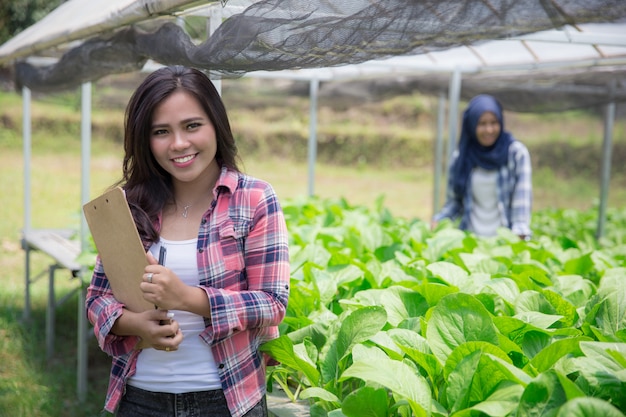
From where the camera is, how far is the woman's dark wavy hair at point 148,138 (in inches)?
73.1

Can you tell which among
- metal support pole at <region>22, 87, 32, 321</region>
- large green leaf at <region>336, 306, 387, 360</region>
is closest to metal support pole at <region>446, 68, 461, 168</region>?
metal support pole at <region>22, 87, 32, 321</region>

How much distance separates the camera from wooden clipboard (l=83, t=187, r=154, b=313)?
1688 millimetres

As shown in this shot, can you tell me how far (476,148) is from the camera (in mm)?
4734

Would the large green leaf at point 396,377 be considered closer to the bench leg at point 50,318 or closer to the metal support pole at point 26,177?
the bench leg at point 50,318

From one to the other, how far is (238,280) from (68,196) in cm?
1236

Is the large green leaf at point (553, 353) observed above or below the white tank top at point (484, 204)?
below

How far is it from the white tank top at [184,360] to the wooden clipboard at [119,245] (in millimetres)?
119

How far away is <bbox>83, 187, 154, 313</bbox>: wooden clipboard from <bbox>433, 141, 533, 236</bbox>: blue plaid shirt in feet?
10.1

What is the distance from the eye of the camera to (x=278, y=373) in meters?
2.19

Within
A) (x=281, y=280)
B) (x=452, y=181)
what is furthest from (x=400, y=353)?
(x=452, y=181)

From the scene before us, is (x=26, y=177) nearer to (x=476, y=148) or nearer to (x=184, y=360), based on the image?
(x=476, y=148)

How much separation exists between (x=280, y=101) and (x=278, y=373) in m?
18.6

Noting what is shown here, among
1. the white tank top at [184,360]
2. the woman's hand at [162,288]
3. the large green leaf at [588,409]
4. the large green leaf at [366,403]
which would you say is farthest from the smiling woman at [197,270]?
the large green leaf at [588,409]

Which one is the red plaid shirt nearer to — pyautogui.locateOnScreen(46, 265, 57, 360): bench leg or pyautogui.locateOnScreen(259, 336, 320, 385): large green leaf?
pyautogui.locateOnScreen(259, 336, 320, 385): large green leaf
